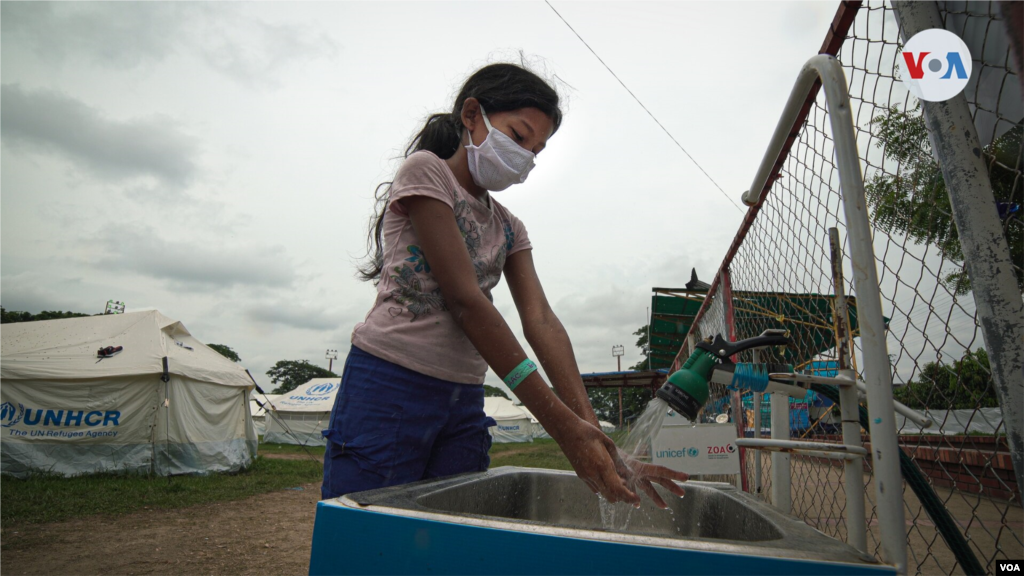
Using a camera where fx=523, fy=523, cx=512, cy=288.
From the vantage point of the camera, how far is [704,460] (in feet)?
11.3

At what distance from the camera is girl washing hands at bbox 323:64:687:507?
1.11 m

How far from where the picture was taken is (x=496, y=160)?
155 centimetres

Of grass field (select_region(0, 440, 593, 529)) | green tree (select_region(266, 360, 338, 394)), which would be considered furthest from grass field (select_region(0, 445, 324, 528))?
green tree (select_region(266, 360, 338, 394))

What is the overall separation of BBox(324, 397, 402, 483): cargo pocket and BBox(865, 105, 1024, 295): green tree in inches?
46.1

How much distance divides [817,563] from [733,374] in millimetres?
430

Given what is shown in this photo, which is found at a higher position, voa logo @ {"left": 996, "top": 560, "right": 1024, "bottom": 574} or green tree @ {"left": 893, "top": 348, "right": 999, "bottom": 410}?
green tree @ {"left": 893, "top": 348, "right": 999, "bottom": 410}

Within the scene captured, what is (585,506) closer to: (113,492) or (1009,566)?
(1009,566)

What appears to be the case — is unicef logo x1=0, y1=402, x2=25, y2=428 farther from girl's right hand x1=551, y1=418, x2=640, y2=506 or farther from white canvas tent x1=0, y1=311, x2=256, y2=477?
girl's right hand x1=551, y1=418, x2=640, y2=506

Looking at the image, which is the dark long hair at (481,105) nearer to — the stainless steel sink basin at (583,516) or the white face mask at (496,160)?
the white face mask at (496,160)

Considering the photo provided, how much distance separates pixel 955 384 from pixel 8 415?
12312 mm

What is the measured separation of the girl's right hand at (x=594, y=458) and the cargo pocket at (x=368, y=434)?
39 cm

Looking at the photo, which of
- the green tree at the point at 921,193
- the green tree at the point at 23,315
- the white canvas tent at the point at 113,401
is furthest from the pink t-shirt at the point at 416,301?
the green tree at the point at 23,315

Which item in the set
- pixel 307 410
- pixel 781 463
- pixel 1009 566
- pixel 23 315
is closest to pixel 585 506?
pixel 781 463

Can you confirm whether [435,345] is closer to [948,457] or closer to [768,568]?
[768,568]
